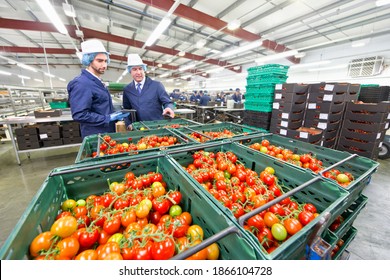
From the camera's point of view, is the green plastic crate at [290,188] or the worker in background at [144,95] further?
the worker in background at [144,95]

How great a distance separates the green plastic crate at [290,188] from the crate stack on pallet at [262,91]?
3.57 m

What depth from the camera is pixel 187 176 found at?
1008mm

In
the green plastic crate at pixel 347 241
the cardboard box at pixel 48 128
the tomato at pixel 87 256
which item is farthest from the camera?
the cardboard box at pixel 48 128

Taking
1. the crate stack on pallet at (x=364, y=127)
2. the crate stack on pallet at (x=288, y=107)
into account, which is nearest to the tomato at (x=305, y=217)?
the crate stack on pallet at (x=288, y=107)

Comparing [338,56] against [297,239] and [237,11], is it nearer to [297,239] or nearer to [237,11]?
[237,11]

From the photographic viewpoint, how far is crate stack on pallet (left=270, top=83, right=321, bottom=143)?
399 centimetres

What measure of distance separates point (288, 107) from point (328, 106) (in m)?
0.79

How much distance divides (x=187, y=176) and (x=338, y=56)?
13.6m

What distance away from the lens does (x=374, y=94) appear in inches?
163

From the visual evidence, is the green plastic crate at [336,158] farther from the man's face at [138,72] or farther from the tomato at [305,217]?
the man's face at [138,72]

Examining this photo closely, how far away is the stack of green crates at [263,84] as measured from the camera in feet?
14.7

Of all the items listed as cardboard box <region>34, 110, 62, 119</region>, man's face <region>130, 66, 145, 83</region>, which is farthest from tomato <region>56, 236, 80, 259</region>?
cardboard box <region>34, 110, 62, 119</region>

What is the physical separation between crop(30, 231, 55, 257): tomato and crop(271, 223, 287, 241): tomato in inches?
40.8

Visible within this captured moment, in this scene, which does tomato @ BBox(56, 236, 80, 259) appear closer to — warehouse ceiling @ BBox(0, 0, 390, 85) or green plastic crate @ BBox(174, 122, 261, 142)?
green plastic crate @ BBox(174, 122, 261, 142)
